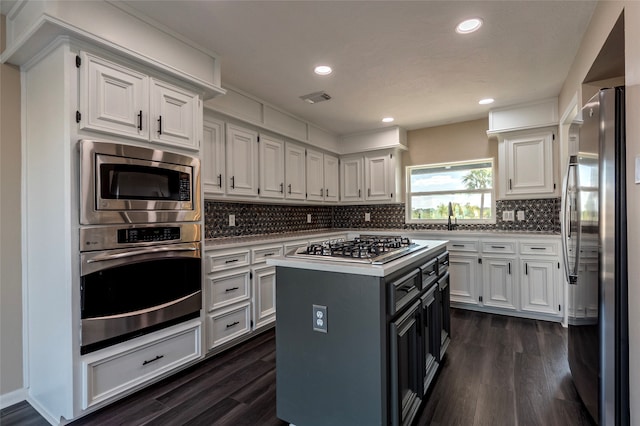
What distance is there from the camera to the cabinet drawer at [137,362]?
1.86 metres

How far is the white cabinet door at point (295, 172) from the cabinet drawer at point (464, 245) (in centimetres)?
201

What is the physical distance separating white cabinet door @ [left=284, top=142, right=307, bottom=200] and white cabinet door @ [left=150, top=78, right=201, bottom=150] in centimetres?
164

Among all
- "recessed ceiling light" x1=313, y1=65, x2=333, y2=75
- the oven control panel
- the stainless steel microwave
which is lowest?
the oven control panel

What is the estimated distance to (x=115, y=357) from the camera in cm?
196

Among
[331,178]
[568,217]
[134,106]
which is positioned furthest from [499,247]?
[134,106]

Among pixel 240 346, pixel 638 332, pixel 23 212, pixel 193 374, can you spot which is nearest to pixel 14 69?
pixel 23 212

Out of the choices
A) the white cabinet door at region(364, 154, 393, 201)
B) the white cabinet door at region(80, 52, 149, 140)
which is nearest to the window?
the white cabinet door at region(364, 154, 393, 201)

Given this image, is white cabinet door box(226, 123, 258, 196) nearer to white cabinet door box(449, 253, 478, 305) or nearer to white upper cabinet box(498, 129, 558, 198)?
white cabinet door box(449, 253, 478, 305)

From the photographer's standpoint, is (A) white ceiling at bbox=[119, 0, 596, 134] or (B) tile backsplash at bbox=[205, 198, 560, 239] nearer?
(A) white ceiling at bbox=[119, 0, 596, 134]

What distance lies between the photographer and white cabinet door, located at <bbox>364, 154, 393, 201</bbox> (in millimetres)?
4734

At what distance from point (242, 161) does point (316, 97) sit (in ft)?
3.47

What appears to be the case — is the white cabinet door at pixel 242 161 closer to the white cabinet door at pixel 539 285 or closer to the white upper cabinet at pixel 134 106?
the white upper cabinet at pixel 134 106

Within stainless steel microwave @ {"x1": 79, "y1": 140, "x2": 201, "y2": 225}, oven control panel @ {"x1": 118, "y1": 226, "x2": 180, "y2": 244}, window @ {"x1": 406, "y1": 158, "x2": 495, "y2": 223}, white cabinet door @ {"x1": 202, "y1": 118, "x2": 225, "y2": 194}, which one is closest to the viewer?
stainless steel microwave @ {"x1": 79, "y1": 140, "x2": 201, "y2": 225}

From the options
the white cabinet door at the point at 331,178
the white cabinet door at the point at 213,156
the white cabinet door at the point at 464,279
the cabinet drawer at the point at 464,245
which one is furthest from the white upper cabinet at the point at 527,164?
the white cabinet door at the point at 213,156
